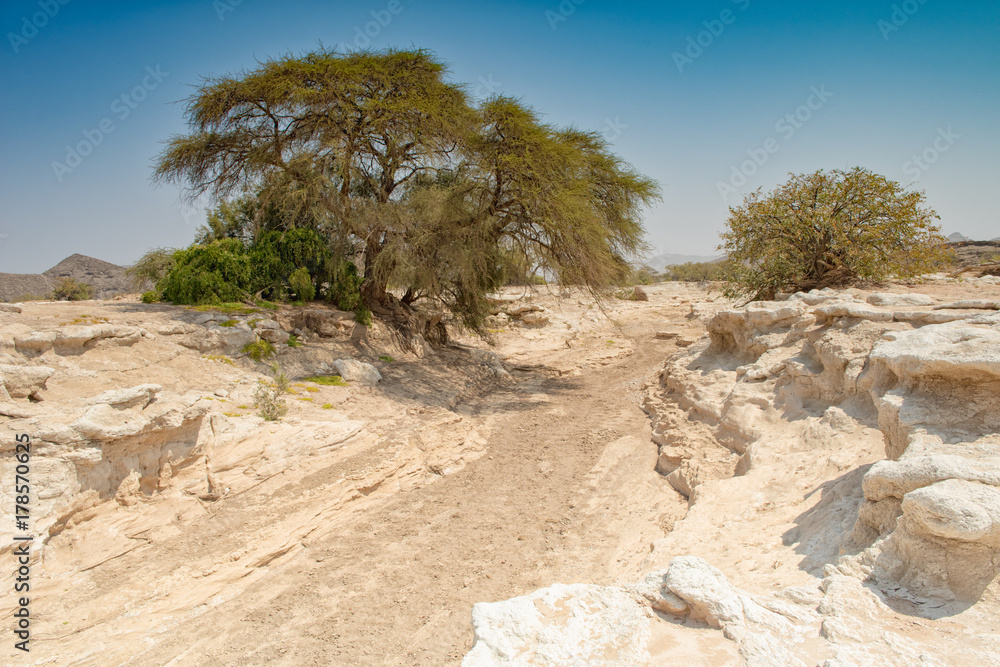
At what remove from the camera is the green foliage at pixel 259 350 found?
9180 millimetres

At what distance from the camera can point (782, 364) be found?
307 inches

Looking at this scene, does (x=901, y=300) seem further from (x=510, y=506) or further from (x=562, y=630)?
(x=562, y=630)

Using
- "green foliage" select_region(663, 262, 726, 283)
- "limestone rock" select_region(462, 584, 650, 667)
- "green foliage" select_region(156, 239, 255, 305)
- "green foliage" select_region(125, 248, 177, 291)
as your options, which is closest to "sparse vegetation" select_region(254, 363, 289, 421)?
"green foliage" select_region(156, 239, 255, 305)

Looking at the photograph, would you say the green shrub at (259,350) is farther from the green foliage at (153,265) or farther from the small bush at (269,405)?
the green foliage at (153,265)

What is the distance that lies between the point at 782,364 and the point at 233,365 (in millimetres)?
8959

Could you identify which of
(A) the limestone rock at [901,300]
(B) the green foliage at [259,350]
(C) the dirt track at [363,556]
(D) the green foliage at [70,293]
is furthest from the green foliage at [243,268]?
(A) the limestone rock at [901,300]

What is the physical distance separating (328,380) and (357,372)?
2.31 feet

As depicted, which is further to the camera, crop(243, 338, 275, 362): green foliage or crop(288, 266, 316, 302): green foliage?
crop(288, 266, 316, 302): green foliage

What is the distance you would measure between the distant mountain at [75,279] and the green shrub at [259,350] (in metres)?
15.0

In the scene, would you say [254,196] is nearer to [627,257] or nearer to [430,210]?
[430,210]

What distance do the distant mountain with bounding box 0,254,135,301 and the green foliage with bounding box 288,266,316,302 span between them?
12844 millimetres

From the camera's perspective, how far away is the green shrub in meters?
9.18

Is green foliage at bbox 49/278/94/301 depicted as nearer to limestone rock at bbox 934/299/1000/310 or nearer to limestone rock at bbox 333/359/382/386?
limestone rock at bbox 333/359/382/386

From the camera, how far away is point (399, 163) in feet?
41.7
